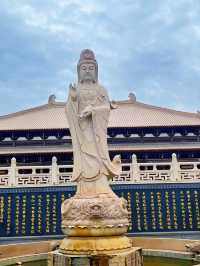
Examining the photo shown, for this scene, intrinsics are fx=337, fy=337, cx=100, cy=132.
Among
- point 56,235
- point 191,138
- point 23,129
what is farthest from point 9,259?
point 191,138

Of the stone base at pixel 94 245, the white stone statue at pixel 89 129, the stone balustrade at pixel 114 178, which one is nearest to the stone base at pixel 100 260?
the stone base at pixel 94 245

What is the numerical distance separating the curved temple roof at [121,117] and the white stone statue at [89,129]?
10.3 metres

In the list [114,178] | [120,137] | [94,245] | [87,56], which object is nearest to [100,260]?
[94,245]

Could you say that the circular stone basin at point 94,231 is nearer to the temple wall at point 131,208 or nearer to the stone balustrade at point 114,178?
the temple wall at point 131,208

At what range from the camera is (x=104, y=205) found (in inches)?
178

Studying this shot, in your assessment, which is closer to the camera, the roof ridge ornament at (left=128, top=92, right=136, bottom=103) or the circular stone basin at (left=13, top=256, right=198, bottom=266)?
the circular stone basin at (left=13, top=256, right=198, bottom=266)

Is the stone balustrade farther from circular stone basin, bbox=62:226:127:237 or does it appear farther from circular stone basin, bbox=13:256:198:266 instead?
circular stone basin, bbox=62:226:127:237

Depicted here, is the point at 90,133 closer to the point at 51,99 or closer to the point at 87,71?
the point at 87,71

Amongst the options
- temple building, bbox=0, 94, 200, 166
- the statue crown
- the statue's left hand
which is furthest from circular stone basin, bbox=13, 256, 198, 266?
temple building, bbox=0, 94, 200, 166

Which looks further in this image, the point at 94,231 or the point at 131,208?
the point at 131,208

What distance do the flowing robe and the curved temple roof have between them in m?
10.3

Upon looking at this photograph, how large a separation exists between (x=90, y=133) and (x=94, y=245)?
1.67 meters

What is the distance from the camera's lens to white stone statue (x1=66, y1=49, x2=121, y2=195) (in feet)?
16.3

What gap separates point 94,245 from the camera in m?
4.26
